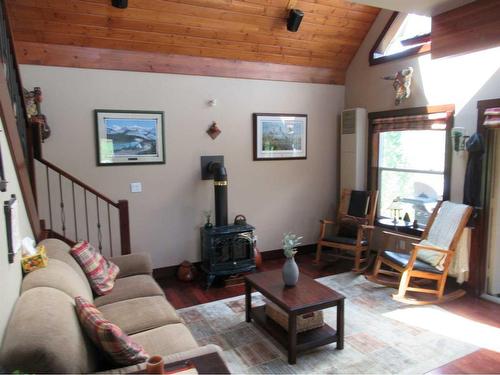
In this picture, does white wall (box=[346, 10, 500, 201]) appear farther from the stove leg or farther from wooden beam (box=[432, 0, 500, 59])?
the stove leg

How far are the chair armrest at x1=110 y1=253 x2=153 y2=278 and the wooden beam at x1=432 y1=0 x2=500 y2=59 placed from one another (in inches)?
138

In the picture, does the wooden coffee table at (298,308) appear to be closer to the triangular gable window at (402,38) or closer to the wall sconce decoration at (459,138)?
the wall sconce decoration at (459,138)

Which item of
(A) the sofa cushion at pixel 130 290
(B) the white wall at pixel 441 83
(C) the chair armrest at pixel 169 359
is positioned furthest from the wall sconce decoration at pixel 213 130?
(C) the chair armrest at pixel 169 359

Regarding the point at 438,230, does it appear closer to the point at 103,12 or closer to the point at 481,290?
the point at 481,290

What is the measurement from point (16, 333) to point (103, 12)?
10.6 ft

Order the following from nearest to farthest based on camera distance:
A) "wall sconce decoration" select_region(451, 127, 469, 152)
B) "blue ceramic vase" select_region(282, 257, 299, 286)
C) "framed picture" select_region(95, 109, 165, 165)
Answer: "blue ceramic vase" select_region(282, 257, 299, 286) → "wall sconce decoration" select_region(451, 127, 469, 152) → "framed picture" select_region(95, 109, 165, 165)

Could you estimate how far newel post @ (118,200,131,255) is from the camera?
3.73 m

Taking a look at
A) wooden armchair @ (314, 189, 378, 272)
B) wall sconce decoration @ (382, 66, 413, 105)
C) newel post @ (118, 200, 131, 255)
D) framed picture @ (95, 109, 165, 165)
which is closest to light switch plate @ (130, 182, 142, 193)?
framed picture @ (95, 109, 165, 165)

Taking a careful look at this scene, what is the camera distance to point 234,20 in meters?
4.29

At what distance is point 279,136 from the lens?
17.0 feet

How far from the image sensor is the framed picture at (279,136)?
5.01 meters

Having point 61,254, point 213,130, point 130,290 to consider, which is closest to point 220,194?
point 213,130

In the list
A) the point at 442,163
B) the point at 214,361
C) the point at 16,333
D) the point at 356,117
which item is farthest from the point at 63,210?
the point at 442,163

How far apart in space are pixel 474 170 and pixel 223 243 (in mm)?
2776
